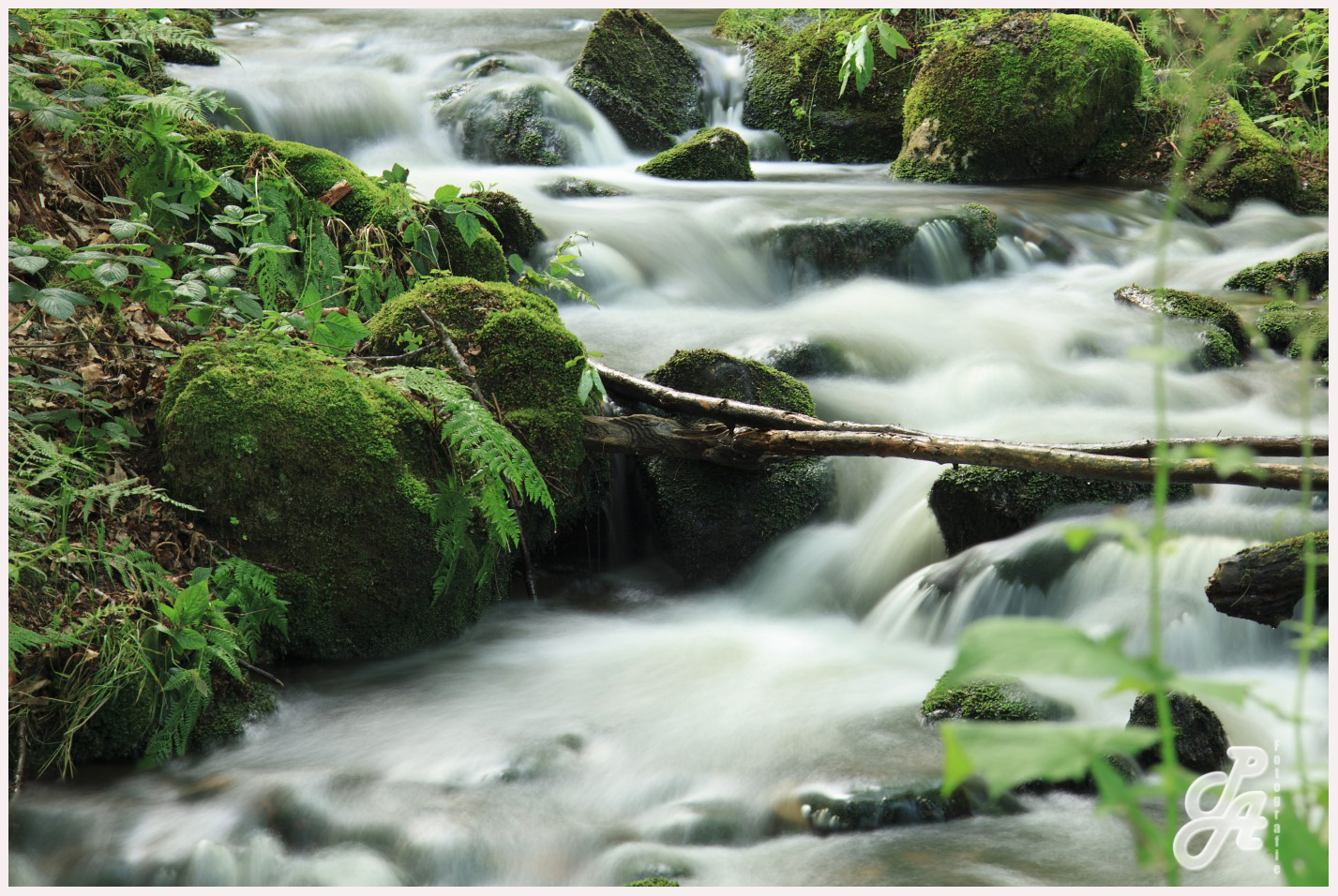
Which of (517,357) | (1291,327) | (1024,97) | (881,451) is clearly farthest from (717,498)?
(1024,97)

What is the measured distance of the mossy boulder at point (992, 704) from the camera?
314 centimetres

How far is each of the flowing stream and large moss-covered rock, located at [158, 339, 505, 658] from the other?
22 cm

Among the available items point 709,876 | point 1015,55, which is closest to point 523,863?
point 709,876

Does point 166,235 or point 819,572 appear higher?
point 166,235

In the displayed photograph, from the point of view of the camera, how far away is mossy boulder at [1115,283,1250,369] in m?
5.64

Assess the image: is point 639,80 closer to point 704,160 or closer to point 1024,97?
point 704,160

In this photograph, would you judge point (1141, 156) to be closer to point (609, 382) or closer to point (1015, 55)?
point (1015, 55)

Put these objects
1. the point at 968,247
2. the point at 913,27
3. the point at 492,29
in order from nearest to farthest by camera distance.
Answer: the point at 968,247 < the point at 913,27 < the point at 492,29

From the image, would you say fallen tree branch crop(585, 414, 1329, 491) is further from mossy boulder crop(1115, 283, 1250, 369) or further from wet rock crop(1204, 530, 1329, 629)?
mossy boulder crop(1115, 283, 1250, 369)

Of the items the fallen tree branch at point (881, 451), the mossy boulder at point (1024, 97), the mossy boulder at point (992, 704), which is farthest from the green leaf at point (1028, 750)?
the mossy boulder at point (1024, 97)

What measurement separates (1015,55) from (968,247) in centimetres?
309

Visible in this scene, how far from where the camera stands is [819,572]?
4332 mm

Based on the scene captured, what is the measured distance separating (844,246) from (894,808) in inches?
192

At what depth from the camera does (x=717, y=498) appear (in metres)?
4.42
